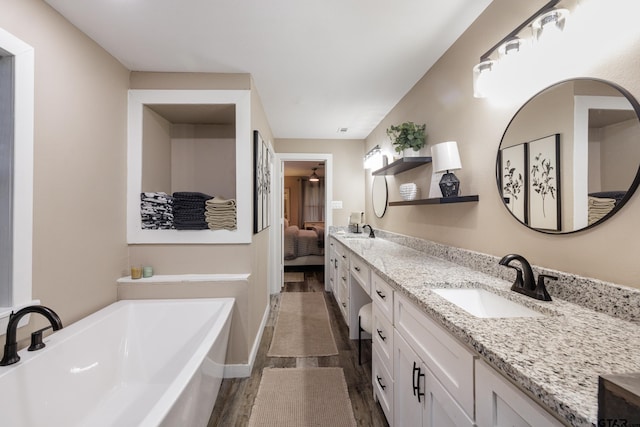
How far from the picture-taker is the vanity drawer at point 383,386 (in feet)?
4.76

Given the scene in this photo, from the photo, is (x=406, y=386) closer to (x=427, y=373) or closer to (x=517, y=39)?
(x=427, y=373)

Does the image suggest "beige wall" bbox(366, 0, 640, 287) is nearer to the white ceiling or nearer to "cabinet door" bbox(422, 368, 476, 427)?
the white ceiling

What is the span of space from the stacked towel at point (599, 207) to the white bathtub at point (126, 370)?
5.25ft

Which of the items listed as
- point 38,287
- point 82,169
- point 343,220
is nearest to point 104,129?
point 82,169

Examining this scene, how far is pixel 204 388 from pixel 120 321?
0.85 meters

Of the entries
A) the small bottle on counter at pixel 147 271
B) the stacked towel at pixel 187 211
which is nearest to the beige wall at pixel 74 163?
the small bottle on counter at pixel 147 271

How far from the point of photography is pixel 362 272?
2080 millimetres

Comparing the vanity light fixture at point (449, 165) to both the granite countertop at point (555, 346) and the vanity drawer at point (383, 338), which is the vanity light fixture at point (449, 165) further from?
the vanity drawer at point (383, 338)

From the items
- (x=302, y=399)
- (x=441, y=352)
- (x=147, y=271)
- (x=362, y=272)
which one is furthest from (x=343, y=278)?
(x=441, y=352)

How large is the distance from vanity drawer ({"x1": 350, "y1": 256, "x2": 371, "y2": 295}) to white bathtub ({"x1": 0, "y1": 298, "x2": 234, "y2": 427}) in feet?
3.13

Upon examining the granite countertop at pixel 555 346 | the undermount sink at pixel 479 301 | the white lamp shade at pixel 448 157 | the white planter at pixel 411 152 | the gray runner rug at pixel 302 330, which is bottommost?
the gray runner rug at pixel 302 330

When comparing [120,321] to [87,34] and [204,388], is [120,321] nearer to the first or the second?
[204,388]

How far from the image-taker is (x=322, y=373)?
81.0 inches

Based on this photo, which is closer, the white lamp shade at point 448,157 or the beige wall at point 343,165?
the white lamp shade at point 448,157
